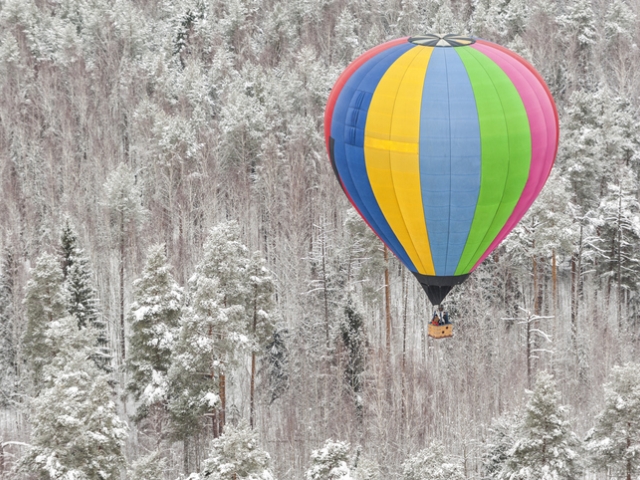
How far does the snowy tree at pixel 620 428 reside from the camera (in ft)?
98.8

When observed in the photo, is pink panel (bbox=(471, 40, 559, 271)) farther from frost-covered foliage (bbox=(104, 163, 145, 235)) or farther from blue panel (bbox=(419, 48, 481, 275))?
frost-covered foliage (bbox=(104, 163, 145, 235))

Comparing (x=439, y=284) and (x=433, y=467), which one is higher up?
(x=439, y=284)

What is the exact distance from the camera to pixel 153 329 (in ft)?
111

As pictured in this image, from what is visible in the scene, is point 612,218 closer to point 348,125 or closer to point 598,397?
point 598,397

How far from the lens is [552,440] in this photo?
29969 mm

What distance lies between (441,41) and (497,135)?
2902 millimetres

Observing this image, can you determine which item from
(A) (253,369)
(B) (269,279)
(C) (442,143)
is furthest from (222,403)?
(C) (442,143)

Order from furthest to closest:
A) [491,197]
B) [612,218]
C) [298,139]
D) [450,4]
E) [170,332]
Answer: [450,4]
[298,139]
[612,218]
[170,332]
[491,197]

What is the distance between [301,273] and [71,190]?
1565cm

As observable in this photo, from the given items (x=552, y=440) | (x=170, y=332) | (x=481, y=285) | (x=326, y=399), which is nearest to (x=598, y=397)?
(x=481, y=285)

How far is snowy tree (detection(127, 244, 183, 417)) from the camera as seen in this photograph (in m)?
33.7

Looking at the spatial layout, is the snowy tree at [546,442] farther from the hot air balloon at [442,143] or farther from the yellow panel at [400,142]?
the yellow panel at [400,142]

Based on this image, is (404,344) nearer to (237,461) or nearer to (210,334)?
(210,334)

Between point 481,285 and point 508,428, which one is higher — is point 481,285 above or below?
above
